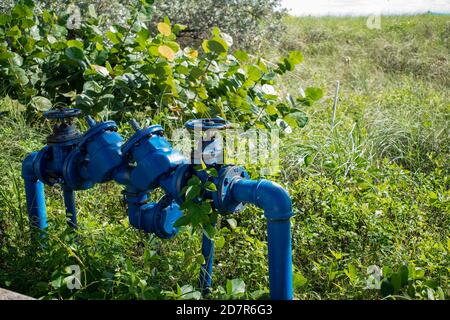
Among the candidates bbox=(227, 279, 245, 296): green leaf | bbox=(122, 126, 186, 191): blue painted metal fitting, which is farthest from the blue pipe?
bbox=(122, 126, 186, 191): blue painted metal fitting

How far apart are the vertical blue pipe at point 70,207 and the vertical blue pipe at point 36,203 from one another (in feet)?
0.37

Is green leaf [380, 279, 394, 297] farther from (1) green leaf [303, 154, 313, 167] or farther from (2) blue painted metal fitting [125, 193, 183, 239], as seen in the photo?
(1) green leaf [303, 154, 313, 167]

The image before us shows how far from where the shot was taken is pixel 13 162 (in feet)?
12.0

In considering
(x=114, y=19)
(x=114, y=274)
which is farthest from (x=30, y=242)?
(x=114, y=19)

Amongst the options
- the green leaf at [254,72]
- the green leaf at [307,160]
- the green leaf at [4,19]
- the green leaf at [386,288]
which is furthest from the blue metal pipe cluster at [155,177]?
the green leaf at [4,19]

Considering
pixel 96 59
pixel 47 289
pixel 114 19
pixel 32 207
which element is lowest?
pixel 47 289

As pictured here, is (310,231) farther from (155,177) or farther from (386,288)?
(155,177)

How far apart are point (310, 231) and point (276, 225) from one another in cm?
90

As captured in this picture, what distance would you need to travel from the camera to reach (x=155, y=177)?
7.39ft

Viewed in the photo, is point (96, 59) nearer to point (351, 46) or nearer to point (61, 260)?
point (61, 260)

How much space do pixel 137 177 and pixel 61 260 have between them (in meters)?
0.57

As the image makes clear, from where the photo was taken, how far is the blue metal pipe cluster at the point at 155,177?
207 cm

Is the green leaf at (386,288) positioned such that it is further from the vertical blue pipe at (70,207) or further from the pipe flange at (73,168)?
the vertical blue pipe at (70,207)

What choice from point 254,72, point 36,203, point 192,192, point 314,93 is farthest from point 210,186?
point 254,72
